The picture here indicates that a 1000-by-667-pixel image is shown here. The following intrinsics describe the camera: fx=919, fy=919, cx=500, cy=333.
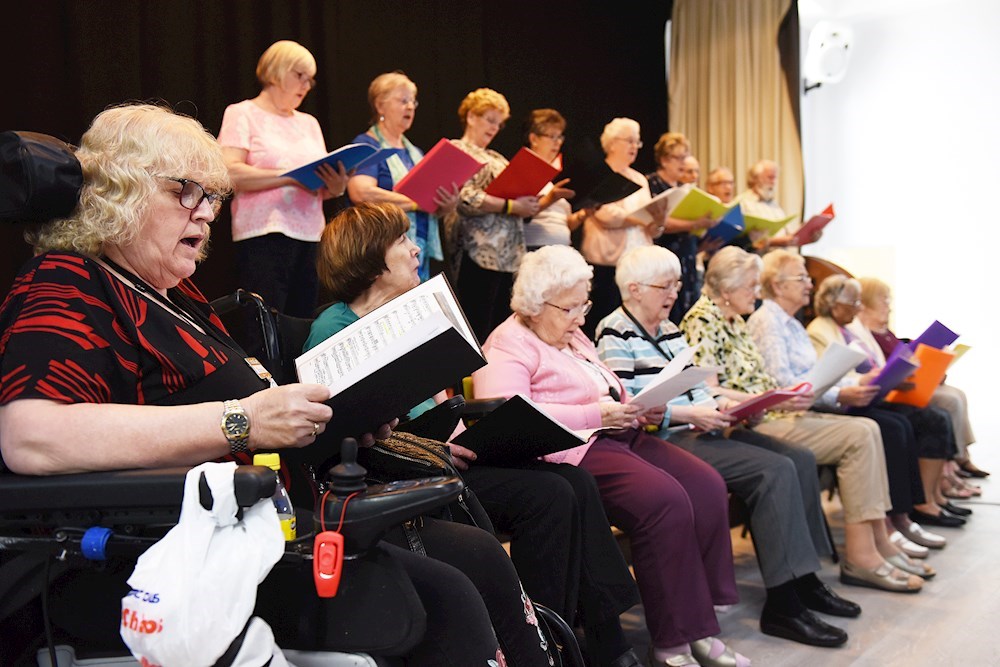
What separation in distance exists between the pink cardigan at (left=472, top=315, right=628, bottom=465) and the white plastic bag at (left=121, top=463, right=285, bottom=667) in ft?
3.99

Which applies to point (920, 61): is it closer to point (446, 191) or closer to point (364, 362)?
point (446, 191)

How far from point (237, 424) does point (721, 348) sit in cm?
221

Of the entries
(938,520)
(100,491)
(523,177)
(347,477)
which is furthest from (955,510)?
(100,491)

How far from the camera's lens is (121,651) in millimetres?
1108

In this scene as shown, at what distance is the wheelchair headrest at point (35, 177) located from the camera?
1.15m

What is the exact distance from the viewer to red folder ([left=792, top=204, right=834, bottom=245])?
4680 mm

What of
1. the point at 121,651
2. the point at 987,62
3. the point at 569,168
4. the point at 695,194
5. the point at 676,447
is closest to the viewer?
the point at 121,651

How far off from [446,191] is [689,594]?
5.12 ft

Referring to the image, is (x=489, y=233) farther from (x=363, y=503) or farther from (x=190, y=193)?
(x=363, y=503)

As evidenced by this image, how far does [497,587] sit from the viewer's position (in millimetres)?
1487

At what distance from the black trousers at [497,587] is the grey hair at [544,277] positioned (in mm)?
982

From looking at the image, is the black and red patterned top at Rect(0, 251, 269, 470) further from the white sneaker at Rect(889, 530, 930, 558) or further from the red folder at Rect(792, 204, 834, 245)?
the red folder at Rect(792, 204, 834, 245)

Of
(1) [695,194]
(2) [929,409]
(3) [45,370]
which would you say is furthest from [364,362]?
(2) [929,409]

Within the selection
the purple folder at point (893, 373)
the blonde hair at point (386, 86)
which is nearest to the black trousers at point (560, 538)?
the blonde hair at point (386, 86)
